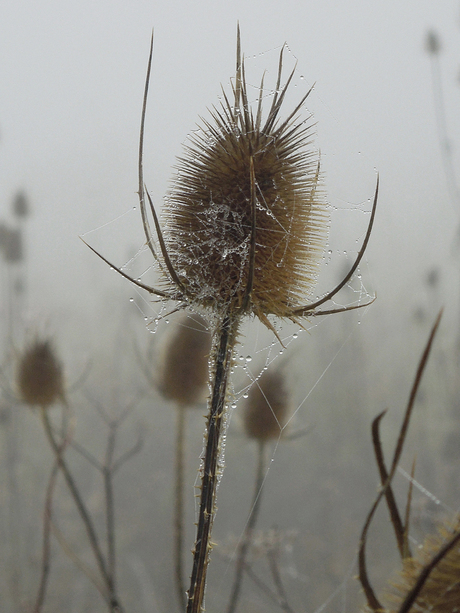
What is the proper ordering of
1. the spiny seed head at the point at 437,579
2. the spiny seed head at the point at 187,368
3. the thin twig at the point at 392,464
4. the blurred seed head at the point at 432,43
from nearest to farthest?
the thin twig at the point at 392,464 < the spiny seed head at the point at 437,579 < the spiny seed head at the point at 187,368 < the blurred seed head at the point at 432,43

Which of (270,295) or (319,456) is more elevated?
(270,295)

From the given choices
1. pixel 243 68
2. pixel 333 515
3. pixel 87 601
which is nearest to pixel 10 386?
pixel 243 68

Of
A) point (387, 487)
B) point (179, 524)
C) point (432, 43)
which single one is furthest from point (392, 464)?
point (432, 43)

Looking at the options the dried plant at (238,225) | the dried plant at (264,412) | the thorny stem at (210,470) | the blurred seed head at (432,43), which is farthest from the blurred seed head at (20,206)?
the thorny stem at (210,470)

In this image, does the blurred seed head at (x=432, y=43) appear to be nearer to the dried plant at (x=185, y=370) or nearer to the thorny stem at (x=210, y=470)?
the dried plant at (x=185, y=370)

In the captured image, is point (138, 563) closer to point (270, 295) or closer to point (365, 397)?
point (365, 397)

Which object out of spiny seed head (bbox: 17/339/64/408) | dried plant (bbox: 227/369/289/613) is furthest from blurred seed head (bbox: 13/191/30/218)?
dried plant (bbox: 227/369/289/613)

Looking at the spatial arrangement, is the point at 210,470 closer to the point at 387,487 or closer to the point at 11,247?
the point at 387,487
